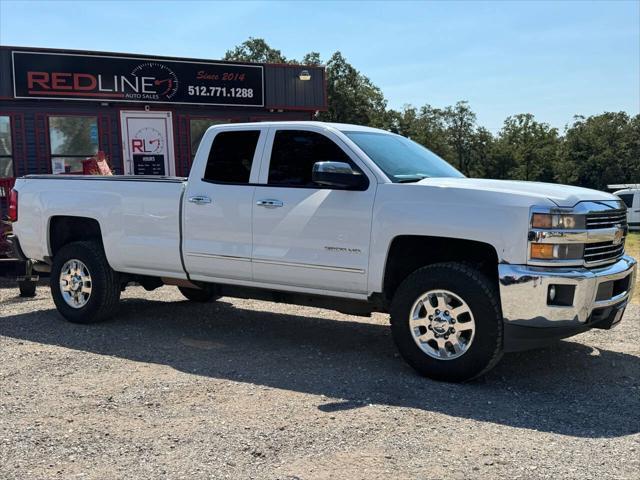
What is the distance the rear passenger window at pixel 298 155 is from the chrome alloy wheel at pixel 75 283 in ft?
8.30

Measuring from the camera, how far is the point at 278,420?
4387 mm

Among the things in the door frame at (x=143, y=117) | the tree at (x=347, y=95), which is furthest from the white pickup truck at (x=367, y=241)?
the tree at (x=347, y=95)

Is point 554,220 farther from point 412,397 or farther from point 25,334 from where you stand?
point 25,334

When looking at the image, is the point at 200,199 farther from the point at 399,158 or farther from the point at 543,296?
the point at 543,296

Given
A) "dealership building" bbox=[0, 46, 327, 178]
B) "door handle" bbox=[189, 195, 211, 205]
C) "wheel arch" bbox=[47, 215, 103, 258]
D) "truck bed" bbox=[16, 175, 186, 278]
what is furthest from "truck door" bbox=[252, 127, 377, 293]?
"dealership building" bbox=[0, 46, 327, 178]

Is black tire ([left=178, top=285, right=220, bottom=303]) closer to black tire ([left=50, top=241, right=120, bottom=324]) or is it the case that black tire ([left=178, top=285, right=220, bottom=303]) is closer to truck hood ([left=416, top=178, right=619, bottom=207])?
black tire ([left=50, top=241, right=120, bottom=324])

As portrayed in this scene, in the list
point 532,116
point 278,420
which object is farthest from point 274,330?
point 532,116

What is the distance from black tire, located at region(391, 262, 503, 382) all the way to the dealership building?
9996mm

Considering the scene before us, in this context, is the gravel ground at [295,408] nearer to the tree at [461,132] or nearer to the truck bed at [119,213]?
the truck bed at [119,213]

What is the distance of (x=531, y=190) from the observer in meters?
5.01

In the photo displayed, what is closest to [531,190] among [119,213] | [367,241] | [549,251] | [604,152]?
[549,251]

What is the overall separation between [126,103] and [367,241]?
32.4ft

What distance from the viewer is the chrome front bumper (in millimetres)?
4766

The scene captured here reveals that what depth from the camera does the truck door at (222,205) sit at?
611 cm
